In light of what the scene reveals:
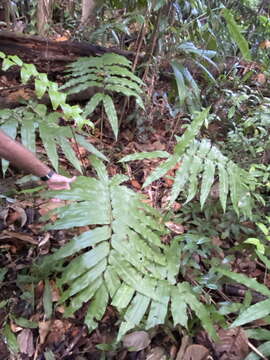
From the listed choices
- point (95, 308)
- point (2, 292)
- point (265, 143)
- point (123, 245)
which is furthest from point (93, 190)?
point (265, 143)

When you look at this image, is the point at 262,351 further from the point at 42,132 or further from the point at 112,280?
the point at 42,132

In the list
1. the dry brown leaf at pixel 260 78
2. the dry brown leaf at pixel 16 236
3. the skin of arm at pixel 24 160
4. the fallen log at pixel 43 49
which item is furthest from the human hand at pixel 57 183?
the dry brown leaf at pixel 260 78

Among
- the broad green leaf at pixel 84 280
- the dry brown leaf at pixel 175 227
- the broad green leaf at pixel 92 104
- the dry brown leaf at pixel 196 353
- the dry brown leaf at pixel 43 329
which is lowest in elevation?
the dry brown leaf at pixel 43 329

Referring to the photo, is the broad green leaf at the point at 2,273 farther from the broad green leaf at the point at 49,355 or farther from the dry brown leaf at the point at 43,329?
the broad green leaf at the point at 49,355

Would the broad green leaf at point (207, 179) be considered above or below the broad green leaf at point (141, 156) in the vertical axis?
below

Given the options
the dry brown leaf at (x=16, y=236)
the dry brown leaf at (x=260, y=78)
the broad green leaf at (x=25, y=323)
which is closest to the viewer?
the broad green leaf at (x=25, y=323)

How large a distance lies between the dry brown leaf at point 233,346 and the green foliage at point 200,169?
24.7 inches

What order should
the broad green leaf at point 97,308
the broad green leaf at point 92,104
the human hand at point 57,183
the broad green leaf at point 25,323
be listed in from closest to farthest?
the broad green leaf at point 97,308 < the broad green leaf at point 25,323 < the human hand at point 57,183 < the broad green leaf at point 92,104

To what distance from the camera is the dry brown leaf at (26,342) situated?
5.75ft

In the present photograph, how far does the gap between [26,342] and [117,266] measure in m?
0.65

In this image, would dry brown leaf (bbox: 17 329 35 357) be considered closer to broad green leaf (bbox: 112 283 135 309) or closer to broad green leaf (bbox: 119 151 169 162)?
broad green leaf (bbox: 112 283 135 309)

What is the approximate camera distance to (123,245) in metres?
1.64

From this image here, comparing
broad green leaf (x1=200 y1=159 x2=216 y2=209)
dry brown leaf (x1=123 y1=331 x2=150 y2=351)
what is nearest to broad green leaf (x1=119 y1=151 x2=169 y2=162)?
broad green leaf (x1=200 y1=159 x2=216 y2=209)

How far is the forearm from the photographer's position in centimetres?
171
